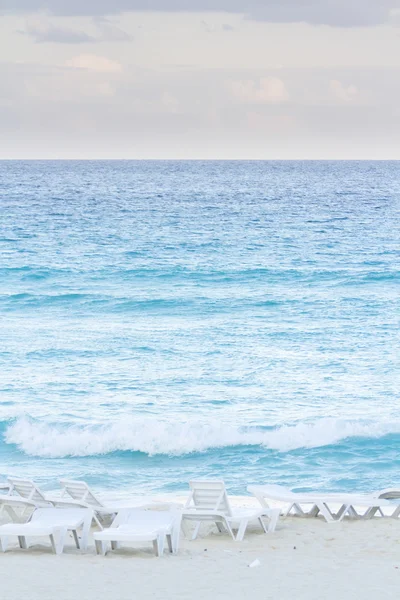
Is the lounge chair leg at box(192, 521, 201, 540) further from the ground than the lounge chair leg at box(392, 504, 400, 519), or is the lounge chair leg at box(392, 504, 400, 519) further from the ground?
the lounge chair leg at box(192, 521, 201, 540)

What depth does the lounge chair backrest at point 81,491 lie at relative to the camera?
9.95m

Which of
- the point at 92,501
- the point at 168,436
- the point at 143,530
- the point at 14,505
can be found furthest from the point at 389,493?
the point at 168,436

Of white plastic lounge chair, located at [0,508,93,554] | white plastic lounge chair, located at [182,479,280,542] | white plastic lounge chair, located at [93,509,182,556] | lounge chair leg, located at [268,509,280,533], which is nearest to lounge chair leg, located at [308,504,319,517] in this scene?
white plastic lounge chair, located at [182,479,280,542]

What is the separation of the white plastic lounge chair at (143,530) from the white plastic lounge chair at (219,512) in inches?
13.8

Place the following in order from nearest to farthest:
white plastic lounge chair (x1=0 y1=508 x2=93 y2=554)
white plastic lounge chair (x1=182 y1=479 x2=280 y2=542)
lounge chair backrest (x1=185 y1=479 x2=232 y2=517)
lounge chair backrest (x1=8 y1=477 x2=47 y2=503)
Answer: white plastic lounge chair (x1=0 y1=508 x2=93 y2=554), white plastic lounge chair (x1=182 y1=479 x2=280 y2=542), lounge chair backrest (x1=185 y1=479 x2=232 y2=517), lounge chair backrest (x1=8 y1=477 x2=47 y2=503)

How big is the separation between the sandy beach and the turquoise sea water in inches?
146

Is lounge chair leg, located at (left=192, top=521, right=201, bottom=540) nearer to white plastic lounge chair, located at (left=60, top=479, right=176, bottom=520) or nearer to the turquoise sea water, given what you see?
white plastic lounge chair, located at (left=60, top=479, right=176, bottom=520)

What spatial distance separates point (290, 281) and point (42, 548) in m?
26.0

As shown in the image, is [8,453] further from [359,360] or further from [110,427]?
[359,360]

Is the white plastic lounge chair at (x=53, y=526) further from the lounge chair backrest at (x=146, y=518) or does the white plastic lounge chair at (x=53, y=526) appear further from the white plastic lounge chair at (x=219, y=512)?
the white plastic lounge chair at (x=219, y=512)

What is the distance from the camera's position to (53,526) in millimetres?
8398

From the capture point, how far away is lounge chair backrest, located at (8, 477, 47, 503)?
990 cm

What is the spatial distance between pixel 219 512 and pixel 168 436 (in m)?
6.36

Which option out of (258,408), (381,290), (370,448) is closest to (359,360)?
(258,408)
